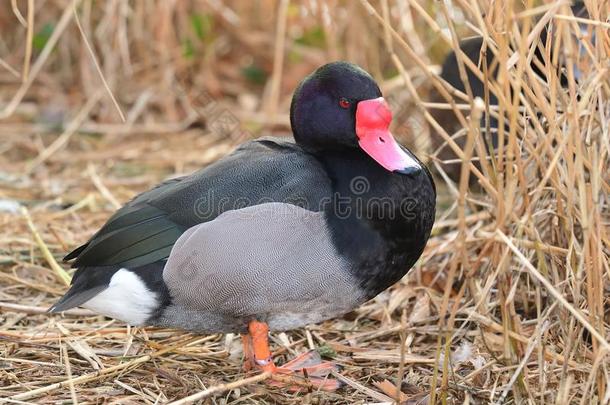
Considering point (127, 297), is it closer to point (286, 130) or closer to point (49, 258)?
point (49, 258)

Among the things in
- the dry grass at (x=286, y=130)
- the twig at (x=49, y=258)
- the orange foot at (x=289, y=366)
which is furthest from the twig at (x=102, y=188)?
the orange foot at (x=289, y=366)

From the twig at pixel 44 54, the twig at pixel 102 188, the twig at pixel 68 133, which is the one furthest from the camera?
the twig at pixel 68 133

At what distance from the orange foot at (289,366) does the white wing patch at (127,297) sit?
34 cm

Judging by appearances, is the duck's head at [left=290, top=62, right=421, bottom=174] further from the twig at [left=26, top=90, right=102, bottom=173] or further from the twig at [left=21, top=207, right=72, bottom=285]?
the twig at [left=26, top=90, right=102, bottom=173]

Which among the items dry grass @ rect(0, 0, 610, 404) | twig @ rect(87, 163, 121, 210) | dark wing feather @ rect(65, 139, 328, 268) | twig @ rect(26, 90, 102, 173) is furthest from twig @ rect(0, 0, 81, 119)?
dark wing feather @ rect(65, 139, 328, 268)

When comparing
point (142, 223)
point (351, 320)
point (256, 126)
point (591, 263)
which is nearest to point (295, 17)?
point (256, 126)

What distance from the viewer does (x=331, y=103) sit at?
9.62 feet

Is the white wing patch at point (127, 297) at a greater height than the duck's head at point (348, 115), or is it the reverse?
the duck's head at point (348, 115)

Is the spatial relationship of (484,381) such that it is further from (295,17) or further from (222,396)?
(295,17)

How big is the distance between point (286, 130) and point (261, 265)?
299cm

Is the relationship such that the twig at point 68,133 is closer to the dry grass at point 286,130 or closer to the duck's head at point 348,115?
the dry grass at point 286,130

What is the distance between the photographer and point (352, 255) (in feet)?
9.02

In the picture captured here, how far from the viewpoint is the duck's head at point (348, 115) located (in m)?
2.87

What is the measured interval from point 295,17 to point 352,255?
4.06 meters
